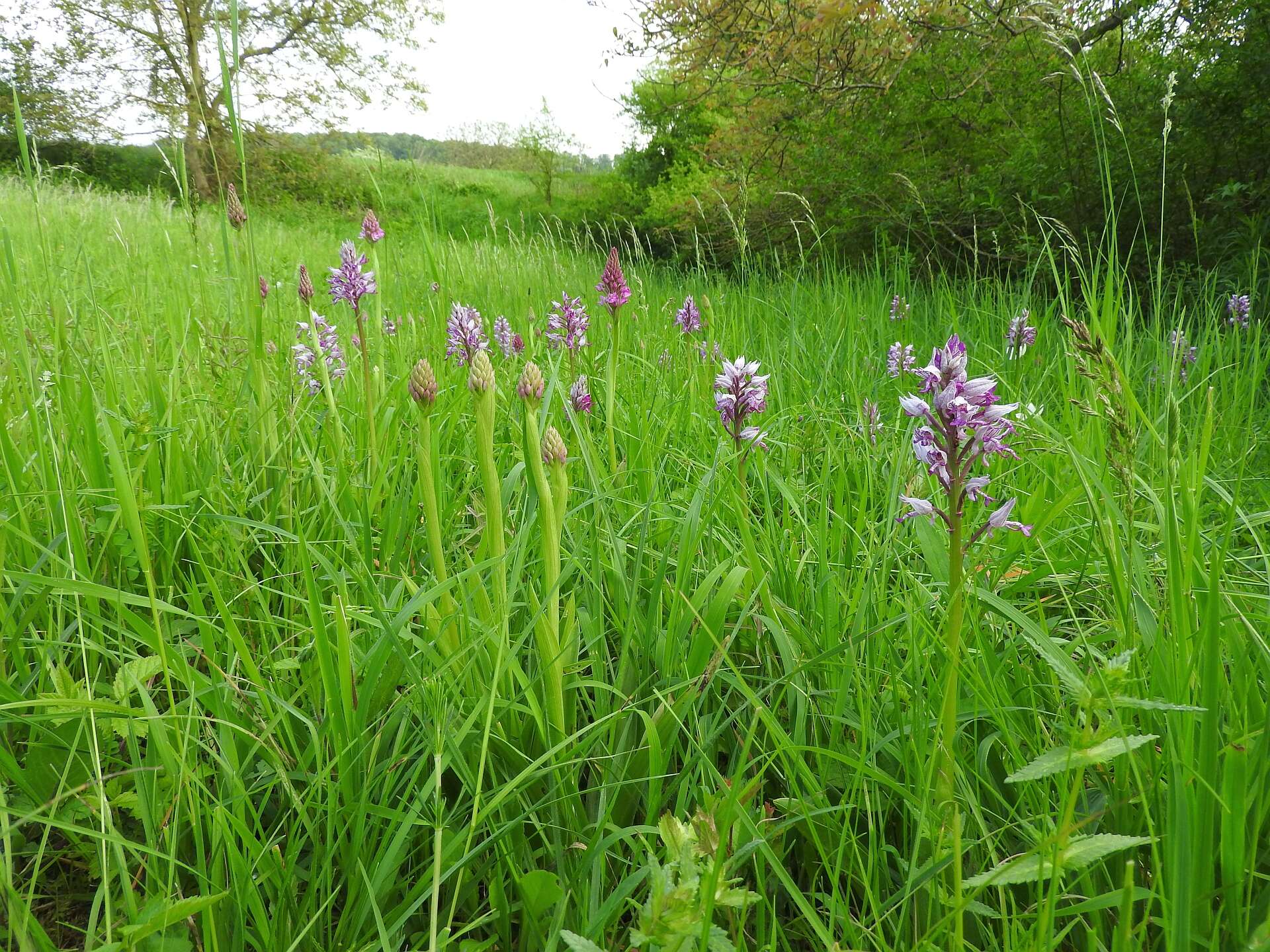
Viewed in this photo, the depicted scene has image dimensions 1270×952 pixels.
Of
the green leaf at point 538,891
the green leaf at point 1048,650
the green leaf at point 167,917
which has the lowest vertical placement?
the green leaf at point 538,891

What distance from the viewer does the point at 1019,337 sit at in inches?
111

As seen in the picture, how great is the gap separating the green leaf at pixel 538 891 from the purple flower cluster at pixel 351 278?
1.65 metres

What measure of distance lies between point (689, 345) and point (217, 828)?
237 centimetres

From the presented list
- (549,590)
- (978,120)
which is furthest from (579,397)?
(978,120)

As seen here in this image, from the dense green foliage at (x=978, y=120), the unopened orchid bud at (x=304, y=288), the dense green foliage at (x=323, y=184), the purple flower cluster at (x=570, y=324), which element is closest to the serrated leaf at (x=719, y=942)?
the purple flower cluster at (x=570, y=324)

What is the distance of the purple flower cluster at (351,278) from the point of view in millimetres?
2100

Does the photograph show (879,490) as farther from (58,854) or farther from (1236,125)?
(1236,125)

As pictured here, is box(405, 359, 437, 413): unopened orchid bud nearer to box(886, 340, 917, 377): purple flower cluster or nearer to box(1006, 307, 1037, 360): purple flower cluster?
box(886, 340, 917, 377): purple flower cluster

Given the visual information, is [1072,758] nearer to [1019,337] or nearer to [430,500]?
[430,500]

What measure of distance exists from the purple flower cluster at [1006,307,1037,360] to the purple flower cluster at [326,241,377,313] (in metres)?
2.23

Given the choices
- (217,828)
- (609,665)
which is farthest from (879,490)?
(217,828)

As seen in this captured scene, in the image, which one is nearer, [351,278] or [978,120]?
[351,278]

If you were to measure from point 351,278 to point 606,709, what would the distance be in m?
1.51

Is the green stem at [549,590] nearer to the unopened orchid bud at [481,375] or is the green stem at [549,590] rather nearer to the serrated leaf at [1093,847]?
the unopened orchid bud at [481,375]
